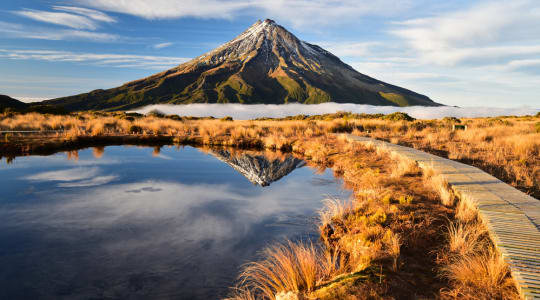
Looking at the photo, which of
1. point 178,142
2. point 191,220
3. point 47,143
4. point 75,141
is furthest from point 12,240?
point 178,142

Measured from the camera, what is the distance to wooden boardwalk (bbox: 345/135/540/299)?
3.41m

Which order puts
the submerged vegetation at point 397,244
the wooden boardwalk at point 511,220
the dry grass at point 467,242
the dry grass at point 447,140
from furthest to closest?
the dry grass at point 447,140
the dry grass at point 467,242
the submerged vegetation at point 397,244
the wooden boardwalk at point 511,220

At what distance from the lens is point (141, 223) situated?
25.2 feet

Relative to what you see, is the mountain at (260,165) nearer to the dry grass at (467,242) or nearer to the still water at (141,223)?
the still water at (141,223)

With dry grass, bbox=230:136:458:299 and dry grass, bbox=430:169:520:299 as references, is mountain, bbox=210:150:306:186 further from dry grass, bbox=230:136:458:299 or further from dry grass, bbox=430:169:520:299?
dry grass, bbox=430:169:520:299

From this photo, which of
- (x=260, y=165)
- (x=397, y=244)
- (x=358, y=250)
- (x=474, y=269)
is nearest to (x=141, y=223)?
(x=358, y=250)

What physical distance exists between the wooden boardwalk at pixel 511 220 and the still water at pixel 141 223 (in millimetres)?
3566

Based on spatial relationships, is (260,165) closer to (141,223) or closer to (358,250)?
(141,223)

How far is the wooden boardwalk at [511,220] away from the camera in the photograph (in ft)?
11.2

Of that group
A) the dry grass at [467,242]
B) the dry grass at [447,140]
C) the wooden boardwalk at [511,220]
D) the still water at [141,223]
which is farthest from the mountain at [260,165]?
the dry grass at [467,242]

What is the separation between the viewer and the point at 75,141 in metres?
20.6

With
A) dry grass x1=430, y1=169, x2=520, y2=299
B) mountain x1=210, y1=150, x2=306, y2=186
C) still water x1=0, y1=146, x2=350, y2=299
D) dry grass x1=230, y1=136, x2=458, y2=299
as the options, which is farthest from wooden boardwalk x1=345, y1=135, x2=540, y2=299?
mountain x1=210, y1=150, x2=306, y2=186

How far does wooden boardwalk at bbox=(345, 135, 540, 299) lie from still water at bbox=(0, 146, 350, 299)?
11.7 feet

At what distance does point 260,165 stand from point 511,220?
477 inches
